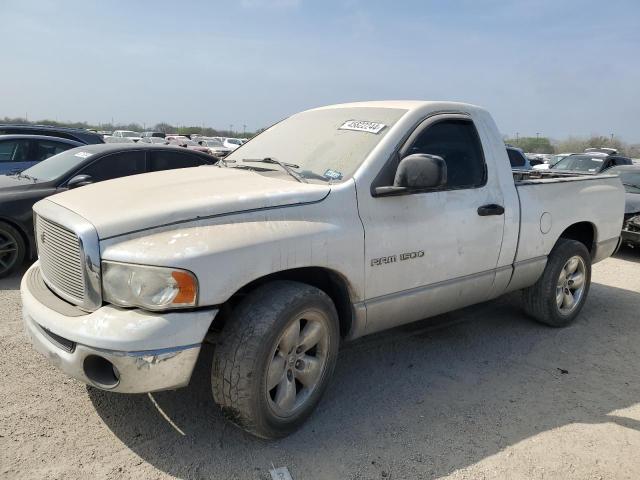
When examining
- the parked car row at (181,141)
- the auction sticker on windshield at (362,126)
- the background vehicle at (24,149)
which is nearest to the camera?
the auction sticker on windshield at (362,126)

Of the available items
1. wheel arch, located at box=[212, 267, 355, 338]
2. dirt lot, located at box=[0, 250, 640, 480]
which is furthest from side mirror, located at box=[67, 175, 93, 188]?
wheel arch, located at box=[212, 267, 355, 338]

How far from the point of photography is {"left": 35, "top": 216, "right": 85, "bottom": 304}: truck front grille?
8.99 feet

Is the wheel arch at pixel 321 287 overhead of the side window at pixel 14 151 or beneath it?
beneath

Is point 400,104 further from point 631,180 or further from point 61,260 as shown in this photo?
point 631,180

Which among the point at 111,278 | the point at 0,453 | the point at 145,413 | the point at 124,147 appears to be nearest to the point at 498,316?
the point at 145,413

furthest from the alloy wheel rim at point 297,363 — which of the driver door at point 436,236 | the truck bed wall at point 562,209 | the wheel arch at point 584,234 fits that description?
the wheel arch at point 584,234

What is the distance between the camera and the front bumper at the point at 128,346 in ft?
8.11

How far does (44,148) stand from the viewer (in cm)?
872

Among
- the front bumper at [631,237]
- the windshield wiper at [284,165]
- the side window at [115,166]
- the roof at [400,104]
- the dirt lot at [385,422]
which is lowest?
the dirt lot at [385,422]

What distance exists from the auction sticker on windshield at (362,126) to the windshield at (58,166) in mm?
4259

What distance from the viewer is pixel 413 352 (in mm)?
4316

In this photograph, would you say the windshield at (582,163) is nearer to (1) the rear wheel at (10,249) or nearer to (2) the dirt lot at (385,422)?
(2) the dirt lot at (385,422)

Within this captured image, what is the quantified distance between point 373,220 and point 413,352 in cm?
155

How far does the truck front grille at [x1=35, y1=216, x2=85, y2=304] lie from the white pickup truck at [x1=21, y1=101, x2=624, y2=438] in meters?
0.01
